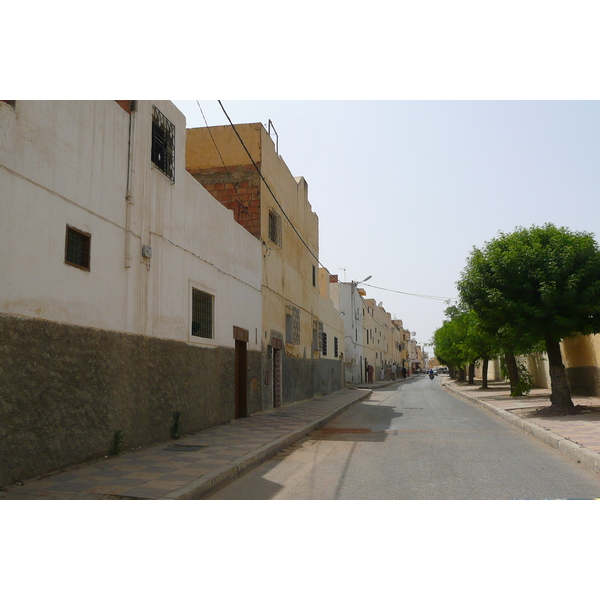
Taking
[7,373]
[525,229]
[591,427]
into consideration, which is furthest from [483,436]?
[7,373]

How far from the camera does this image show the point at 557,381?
13.8 meters

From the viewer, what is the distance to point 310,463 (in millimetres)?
8352

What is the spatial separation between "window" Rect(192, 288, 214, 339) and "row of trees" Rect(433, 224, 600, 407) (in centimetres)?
669

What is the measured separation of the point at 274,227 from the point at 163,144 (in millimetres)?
8252

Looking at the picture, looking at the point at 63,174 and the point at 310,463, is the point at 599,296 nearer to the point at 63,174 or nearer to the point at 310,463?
the point at 310,463

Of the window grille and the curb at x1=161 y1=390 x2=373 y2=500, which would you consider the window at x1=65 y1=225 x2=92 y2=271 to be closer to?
the curb at x1=161 y1=390 x2=373 y2=500

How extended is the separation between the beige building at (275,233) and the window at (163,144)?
296cm

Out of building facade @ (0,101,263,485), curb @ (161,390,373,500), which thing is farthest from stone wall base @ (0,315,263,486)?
curb @ (161,390,373,500)

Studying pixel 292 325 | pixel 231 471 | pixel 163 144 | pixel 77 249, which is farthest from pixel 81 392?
pixel 292 325

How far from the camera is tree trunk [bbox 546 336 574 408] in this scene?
1362 centimetres

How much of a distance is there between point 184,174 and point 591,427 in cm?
943

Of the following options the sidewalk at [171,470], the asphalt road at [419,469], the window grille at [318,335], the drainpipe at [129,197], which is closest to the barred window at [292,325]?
the window grille at [318,335]

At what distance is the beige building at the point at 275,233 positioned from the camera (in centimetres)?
1648

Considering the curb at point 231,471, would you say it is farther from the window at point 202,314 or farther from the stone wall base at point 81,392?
the window at point 202,314
